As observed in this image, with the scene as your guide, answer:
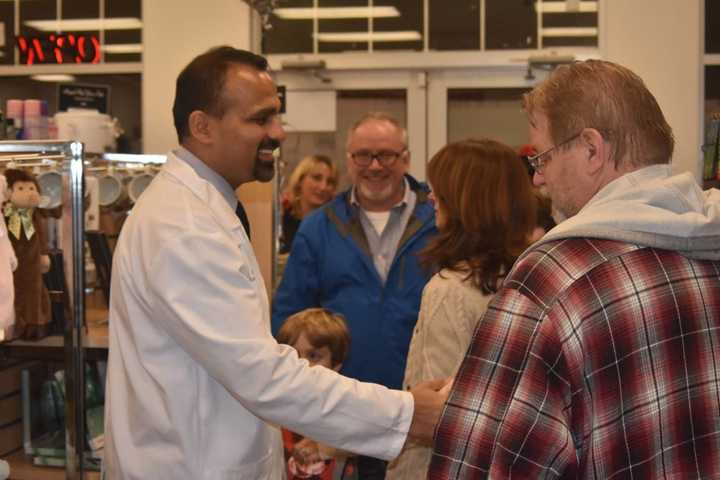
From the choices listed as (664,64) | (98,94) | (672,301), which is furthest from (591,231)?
(664,64)

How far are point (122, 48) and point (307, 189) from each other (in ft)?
6.05

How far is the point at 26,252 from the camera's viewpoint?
10.5ft

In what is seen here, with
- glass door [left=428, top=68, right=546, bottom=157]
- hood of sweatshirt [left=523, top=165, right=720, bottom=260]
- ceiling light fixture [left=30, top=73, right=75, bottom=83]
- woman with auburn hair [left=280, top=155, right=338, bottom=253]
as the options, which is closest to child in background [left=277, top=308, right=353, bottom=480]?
hood of sweatshirt [left=523, top=165, right=720, bottom=260]

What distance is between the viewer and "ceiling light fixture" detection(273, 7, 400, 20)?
6312 mm

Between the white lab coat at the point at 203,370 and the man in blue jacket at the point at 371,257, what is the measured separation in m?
1.44

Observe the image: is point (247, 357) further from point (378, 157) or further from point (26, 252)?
point (378, 157)

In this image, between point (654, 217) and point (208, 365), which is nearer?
point (654, 217)

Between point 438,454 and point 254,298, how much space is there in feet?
1.75

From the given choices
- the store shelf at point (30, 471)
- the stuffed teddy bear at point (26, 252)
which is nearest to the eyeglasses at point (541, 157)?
the stuffed teddy bear at point (26, 252)

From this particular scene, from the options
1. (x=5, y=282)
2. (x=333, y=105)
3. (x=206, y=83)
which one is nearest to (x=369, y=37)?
(x=333, y=105)

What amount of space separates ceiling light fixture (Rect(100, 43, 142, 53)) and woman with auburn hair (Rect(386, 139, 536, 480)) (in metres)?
4.40

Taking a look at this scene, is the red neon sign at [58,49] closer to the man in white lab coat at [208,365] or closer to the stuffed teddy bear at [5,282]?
the stuffed teddy bear at [5,282]

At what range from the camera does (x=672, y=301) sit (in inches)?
54.6

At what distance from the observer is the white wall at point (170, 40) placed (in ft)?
20.5
